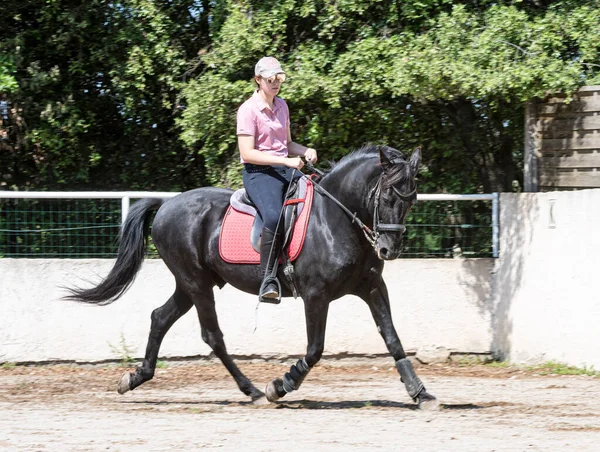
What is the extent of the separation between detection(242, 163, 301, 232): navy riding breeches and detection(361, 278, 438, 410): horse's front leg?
3.28 feet

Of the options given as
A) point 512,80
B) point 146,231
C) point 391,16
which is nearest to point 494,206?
point 512,80

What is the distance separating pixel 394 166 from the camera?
6727mm

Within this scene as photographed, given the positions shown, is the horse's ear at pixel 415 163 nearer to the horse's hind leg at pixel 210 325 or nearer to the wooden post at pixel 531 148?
the horse's hind leg at pixel 210 325

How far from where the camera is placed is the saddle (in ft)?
23.8

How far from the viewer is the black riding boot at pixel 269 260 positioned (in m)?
7.27

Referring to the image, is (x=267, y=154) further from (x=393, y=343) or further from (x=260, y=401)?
(x=260, y=401)

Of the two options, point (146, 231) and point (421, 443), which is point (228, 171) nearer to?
point (146, 231)

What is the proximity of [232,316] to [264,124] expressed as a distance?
3.15 m

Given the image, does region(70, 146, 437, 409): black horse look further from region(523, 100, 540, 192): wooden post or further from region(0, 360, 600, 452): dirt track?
region(523, 100, 540, 192): wooden post

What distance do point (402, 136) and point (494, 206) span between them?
1.73 meters

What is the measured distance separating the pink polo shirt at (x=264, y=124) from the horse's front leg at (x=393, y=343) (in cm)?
141

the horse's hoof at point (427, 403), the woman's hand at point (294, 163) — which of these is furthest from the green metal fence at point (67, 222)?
the horse's hoof at point (427, 403)

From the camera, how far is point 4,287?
9562mm

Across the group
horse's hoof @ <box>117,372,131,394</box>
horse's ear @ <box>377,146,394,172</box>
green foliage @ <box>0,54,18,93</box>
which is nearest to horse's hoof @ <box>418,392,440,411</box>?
horse's ear @ <box>377,146,394,172</box>
